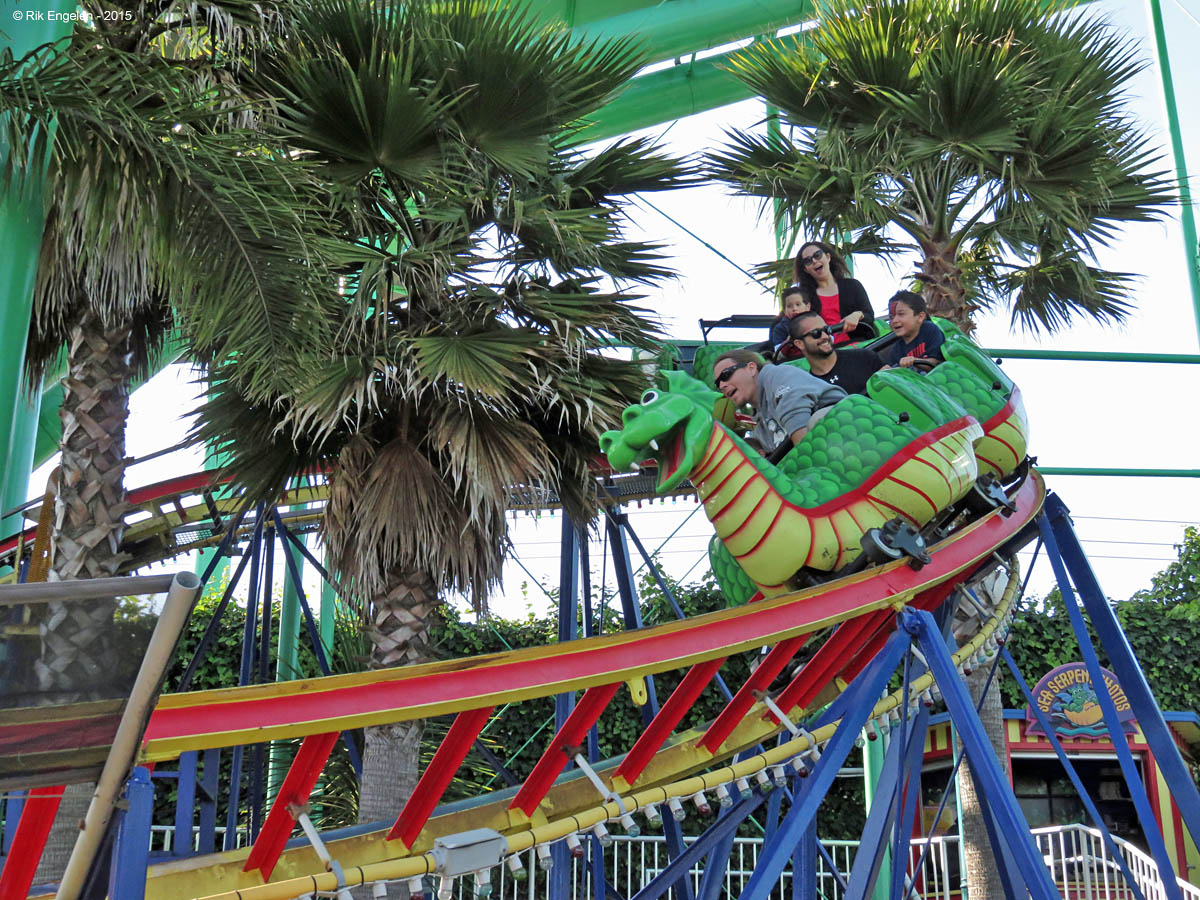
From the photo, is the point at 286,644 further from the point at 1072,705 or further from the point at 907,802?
the point at 1072,705

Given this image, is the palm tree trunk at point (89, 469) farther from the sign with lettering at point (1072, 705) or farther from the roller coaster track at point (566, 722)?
the sign with lettering at point (1072, 705)

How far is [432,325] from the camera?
622 cm

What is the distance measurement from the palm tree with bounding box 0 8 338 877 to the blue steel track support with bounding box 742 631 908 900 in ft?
6.39

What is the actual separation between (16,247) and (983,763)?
371 centimetres

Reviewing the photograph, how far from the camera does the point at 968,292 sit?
348 inches

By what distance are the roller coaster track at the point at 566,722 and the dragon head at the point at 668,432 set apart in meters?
0.64

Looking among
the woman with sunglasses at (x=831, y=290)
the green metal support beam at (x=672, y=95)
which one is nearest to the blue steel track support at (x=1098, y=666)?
the woman with sunglasses at (x=831, y=290)

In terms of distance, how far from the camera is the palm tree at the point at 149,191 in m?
4.01

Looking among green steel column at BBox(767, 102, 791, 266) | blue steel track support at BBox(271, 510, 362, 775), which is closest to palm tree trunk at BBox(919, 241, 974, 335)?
green steel column at BBox(767, 102, 791, 266)

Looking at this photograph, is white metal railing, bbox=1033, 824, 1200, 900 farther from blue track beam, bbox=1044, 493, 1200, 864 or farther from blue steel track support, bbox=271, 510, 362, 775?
blue steel track support, bbox=271, 510, 362, 775

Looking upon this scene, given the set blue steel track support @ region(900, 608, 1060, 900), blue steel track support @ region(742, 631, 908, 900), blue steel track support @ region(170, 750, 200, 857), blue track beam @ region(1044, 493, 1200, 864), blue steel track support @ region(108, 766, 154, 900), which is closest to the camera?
blue steel track support @ region(108, 766, 154, 900)

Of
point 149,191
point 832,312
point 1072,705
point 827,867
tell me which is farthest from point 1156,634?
point 149,191

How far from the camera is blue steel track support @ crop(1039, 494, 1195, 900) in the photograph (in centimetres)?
527

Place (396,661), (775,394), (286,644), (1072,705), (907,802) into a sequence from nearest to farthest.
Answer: (907,802)
(775,394)
(396,661)
(286,644)
(1072,705)
